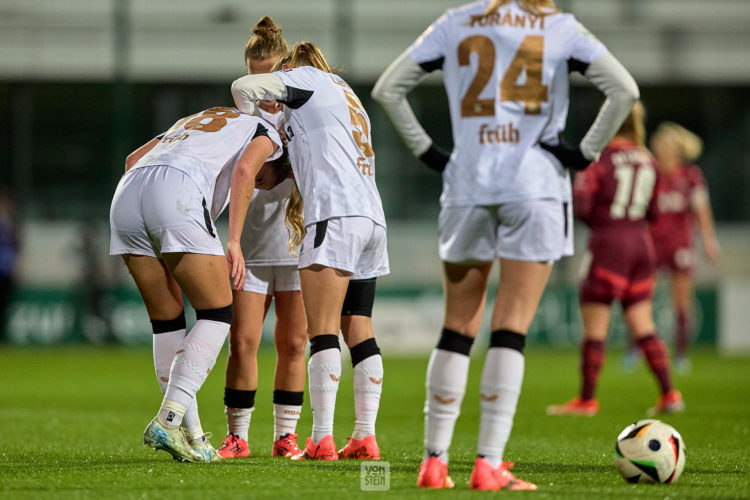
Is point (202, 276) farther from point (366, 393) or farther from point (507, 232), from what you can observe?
point (507, 232)

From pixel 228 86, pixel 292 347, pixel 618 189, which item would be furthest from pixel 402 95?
pixel 228 86

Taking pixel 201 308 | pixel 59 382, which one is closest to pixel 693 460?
pixel 201 308

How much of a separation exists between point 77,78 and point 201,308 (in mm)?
19806

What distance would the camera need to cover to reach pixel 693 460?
19.0 feet

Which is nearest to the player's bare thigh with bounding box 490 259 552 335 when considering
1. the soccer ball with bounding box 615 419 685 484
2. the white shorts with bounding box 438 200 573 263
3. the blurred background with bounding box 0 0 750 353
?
the white shorts with bounding box 438 200 573 263

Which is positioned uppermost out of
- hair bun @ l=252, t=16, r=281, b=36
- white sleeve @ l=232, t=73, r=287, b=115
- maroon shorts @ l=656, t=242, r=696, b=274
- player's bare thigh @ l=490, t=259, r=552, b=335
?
hair bun @ l=252, t=16, r=281, b=36

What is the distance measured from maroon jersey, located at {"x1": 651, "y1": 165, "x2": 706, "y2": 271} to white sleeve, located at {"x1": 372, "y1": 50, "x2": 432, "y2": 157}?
31.8 ft

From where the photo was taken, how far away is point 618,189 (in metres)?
8.82

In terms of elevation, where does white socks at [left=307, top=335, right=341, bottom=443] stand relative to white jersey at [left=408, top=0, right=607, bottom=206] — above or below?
below

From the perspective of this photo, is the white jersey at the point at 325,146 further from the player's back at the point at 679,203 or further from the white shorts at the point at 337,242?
the player's back at the point at 679,203

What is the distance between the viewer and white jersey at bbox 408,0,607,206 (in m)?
4.33

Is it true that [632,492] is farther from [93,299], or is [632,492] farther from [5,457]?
[93,299]

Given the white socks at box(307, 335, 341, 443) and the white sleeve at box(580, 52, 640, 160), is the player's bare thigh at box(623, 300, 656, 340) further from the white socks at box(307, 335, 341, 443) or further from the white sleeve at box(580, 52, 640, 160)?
the white sleeve at box(580, 52, 640, 160)

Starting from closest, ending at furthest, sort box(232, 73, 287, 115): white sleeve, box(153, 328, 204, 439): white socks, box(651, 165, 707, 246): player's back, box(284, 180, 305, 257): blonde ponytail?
box(232, 73, 287, 115): white sleeve < box(153, 328, 204, 439): white socks < box(284, 180, 305, 257): blonde ponytail < box(651, 165, 707, 246): player's back
